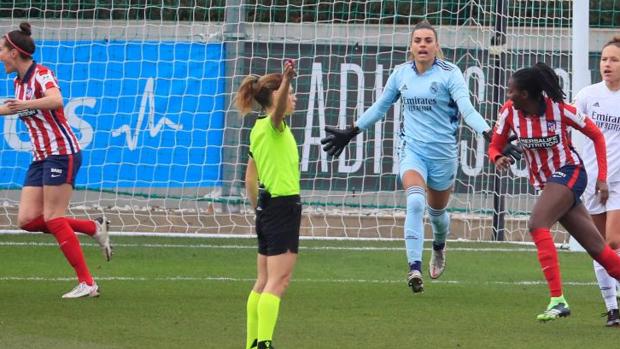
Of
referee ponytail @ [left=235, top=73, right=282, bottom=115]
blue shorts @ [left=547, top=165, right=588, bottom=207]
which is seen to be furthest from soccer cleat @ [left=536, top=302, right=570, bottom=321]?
referee ponytail @ [left=235, top=73, right=282, bottom=115]

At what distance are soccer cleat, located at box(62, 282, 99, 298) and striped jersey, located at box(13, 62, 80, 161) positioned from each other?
1020 mm

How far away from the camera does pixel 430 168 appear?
37.8 ft

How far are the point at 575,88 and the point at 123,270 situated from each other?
5178 millimetres

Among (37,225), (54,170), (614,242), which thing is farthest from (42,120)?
(614,242)

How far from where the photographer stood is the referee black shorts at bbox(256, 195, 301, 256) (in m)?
7.94

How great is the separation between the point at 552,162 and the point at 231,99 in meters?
8.41

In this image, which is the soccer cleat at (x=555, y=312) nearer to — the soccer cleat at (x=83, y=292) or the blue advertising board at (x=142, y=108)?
the soccer cleat at (x=83, y=292)

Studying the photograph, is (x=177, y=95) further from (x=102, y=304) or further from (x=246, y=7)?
(x=102, y=304)

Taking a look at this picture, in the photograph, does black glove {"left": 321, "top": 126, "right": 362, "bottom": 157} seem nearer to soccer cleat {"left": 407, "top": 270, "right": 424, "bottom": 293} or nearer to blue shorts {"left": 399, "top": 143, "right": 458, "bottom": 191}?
blue shorts {"left": 399, "top": 143, "right": 458, "bottom": 191}

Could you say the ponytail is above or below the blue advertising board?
below

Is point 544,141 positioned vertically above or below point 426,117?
below

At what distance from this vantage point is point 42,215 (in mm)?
10898

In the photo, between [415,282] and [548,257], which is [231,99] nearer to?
[415,282]

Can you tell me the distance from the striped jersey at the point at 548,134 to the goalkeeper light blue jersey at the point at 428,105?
1844mm
